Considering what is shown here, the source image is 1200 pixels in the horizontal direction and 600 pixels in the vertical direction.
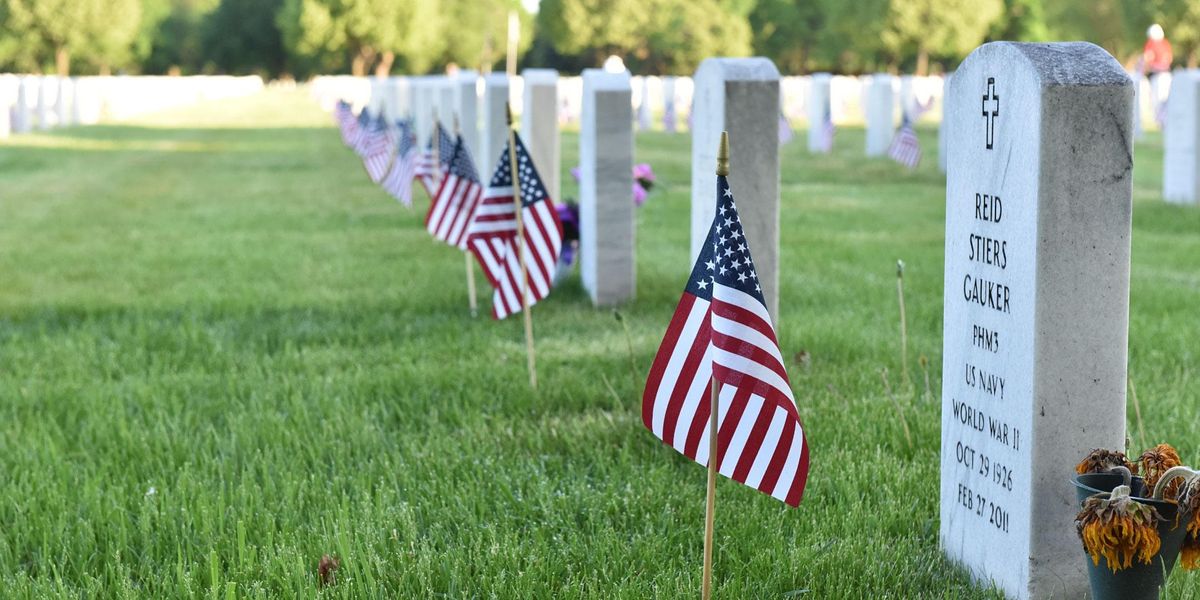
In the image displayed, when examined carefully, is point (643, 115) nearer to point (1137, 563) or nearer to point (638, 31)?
point (1137, 563)

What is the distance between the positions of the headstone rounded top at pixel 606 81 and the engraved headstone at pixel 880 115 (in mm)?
16932

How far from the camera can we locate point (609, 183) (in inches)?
322

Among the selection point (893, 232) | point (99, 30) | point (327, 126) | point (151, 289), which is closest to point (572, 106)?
point (327, 126)

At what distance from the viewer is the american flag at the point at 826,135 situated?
2511cm

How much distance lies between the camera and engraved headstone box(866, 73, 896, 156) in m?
24.3

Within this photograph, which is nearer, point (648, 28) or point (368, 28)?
point (648, 28)

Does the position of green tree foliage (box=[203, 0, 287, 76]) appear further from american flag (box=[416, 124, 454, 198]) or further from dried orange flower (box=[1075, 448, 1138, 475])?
dried orange flower (box=[1075, 448, 1138, 475])

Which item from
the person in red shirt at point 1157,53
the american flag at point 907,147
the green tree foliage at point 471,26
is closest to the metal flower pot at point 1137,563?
the american flag at point 907,147

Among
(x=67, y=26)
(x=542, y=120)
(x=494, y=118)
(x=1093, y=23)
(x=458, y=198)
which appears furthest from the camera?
(x=67, y=26)

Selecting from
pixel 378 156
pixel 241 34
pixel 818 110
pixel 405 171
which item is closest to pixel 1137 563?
pixel 405 171

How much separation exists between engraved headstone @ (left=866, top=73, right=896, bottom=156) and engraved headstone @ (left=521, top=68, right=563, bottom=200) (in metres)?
15.8

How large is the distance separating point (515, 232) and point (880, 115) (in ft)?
62.0

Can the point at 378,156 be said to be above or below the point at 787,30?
below

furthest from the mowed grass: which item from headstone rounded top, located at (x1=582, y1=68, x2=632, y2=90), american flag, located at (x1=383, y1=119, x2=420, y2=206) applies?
american flag, located at (x1=383, y1=119, x2=420, y2=206)
